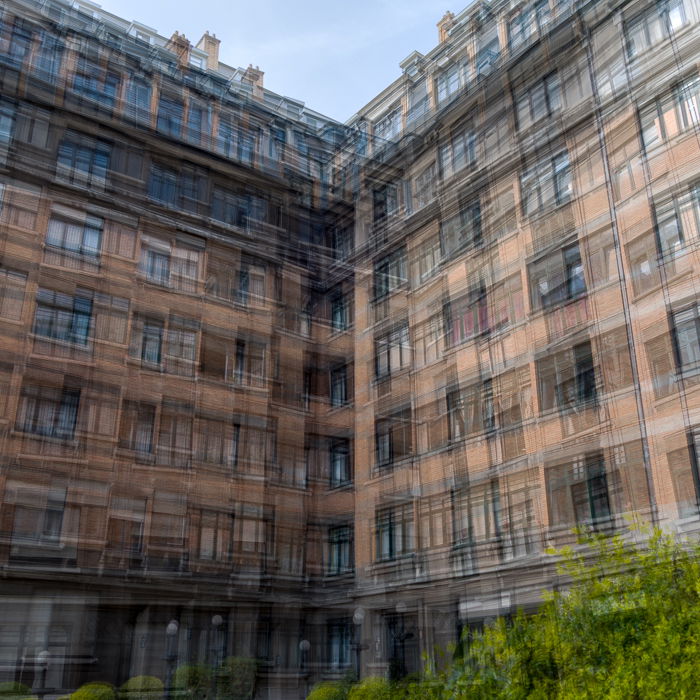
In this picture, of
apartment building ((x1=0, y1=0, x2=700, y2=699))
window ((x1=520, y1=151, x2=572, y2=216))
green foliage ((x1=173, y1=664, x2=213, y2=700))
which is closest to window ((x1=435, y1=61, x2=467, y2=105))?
apartment building ((x1=0, y1=0, x2=700, y2=699))

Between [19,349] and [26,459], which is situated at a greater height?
[19,349]

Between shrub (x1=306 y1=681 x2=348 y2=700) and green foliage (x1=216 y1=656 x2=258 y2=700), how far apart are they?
1.14 meters

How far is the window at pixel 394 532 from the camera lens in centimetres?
1786

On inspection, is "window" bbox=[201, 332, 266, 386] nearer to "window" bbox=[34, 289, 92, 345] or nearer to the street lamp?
"window" bbox=[34, 289, 92, 345]

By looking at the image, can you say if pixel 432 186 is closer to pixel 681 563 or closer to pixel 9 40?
pixel 9 40

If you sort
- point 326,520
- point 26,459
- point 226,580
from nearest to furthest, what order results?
point 26,459
point 226,580
point 326,520

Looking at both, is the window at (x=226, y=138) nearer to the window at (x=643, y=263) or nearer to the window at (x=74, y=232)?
the window at (x=74, y=232)

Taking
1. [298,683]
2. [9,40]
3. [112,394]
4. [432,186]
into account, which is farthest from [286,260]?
[298,683]

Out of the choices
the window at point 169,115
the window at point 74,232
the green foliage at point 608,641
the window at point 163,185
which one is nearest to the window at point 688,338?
the green foliage at point 608,641

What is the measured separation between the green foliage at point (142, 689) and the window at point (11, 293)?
666 centimetres

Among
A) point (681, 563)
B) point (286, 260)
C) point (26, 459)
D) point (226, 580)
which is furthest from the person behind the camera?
point (286, 260)

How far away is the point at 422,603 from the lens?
53.3 ft

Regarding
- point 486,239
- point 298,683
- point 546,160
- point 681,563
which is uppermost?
point 546,160

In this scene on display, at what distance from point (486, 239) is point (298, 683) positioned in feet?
32.6
